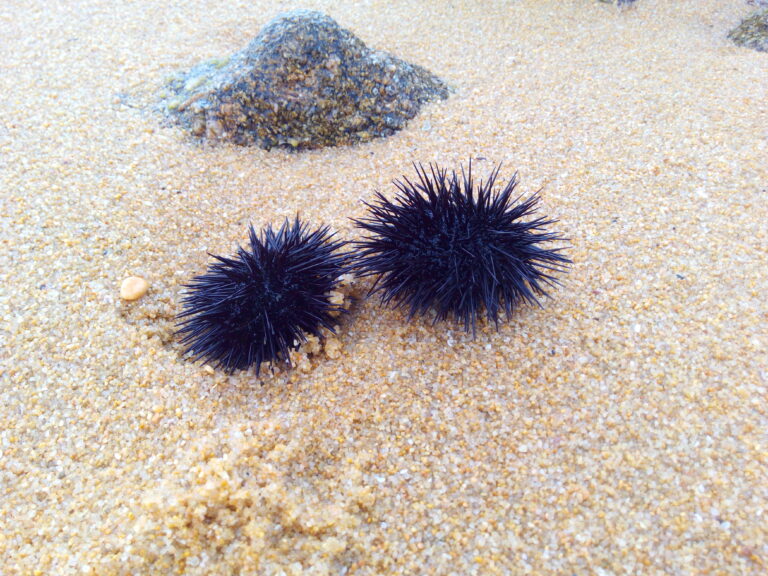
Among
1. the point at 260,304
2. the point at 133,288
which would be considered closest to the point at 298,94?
the point at 133,288

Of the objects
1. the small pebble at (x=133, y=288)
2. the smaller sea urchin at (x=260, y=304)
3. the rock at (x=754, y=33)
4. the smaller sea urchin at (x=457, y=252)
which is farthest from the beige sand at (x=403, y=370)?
the rock at (x=754, y=33)

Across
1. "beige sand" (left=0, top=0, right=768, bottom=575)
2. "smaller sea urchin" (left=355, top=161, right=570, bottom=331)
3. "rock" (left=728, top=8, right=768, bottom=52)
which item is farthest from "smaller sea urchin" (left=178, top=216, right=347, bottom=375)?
"rock" (left=728, top=8, right=768, bottom=52)

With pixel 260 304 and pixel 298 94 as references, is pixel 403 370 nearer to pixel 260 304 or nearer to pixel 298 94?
pixel 260 304

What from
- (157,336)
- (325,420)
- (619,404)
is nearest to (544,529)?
(619,404)

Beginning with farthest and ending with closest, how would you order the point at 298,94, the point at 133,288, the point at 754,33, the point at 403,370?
the point at 754,33 < the point at 298,94 < the point at 133,288 < the point at 403,370

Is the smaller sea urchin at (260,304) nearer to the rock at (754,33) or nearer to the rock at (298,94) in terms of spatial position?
the rock at (298,94)

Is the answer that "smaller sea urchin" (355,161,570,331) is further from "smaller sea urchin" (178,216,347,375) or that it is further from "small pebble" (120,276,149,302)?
"small pebble" (120,276,149,302)
